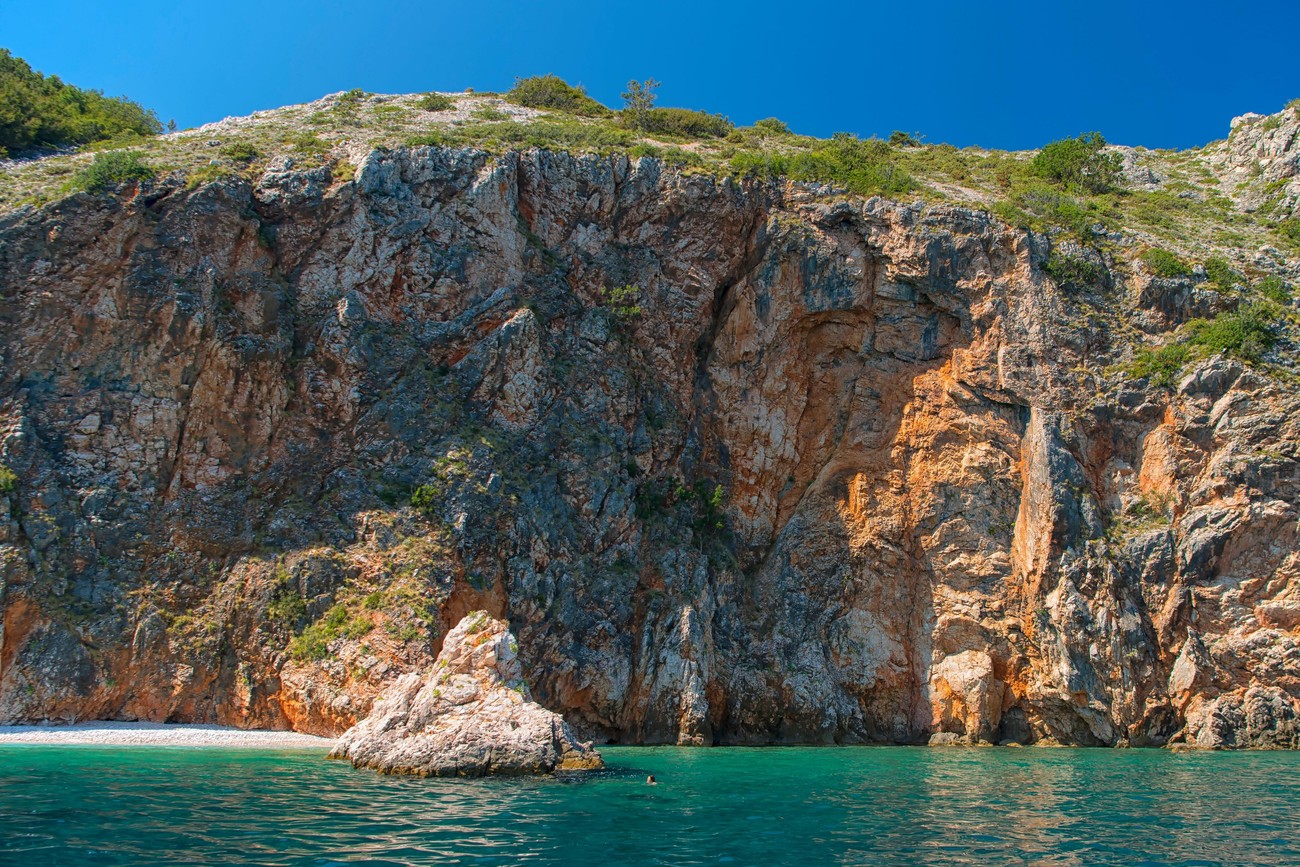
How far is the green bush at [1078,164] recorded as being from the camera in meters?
47.1

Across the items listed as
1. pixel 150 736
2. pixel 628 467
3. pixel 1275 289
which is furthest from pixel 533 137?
pixel 1275 289

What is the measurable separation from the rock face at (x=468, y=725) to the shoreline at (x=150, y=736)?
15.6 feet

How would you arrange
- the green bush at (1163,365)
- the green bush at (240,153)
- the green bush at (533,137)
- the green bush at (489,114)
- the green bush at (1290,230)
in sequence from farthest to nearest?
the green bush at (489,114)
the green bush at (1290,230)
the green bush at (533,137)
the green bush at (240,153)
the green bush at (1163,365)

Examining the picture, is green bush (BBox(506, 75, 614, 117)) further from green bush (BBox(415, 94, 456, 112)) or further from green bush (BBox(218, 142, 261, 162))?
green bush (BBox(218, 142, 261, 162))

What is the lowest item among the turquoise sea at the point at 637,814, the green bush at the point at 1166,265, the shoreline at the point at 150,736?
the shoreline at the point at 150,736

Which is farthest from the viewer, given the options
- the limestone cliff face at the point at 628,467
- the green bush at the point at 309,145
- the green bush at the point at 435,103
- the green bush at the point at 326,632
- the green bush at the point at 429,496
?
the green bush at the point at 435,103

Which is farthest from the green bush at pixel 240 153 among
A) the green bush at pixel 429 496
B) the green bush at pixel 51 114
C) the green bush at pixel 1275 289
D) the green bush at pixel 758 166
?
the green bush at pixel 1275 289

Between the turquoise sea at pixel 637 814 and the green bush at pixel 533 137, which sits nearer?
the turquoise sea at pixel 637 814

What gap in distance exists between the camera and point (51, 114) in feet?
129

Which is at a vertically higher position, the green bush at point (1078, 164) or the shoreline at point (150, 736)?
the green bush at point (1078, 164)

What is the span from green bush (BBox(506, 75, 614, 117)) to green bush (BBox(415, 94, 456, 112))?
438 cm

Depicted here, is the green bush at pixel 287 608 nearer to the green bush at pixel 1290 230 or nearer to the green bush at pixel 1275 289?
the green bush at pixel 1275 289

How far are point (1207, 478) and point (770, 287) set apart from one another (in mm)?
17392

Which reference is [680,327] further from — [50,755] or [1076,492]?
[50,755]
